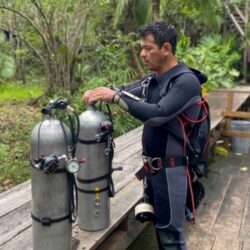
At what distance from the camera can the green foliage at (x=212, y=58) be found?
28.4 ft

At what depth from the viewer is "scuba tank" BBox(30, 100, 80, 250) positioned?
1.93 m

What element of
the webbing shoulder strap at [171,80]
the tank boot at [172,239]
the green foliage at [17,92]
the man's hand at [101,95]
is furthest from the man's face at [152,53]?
the green foliage at [17,92]

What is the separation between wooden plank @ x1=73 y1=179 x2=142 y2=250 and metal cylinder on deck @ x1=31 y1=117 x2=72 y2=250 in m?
0.28

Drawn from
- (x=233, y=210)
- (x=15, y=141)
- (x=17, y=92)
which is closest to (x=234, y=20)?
(x=17, y=92)

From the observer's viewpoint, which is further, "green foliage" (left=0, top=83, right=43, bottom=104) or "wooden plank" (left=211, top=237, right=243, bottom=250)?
"green foliage" (left=0, top=83, right=43, bottom=104)

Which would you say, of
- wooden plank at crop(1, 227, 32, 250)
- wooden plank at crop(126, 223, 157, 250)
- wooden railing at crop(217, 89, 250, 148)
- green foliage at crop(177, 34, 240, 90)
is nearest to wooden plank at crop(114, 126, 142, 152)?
wooden plank at crop(126, 223, 157, 250)

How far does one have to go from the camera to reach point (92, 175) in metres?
2.33

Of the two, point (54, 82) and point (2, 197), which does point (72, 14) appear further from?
point (2, 197)

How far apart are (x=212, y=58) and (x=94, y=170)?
26.4 ft

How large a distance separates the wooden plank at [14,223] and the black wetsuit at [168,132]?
2.78ft

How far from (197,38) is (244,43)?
1.67m

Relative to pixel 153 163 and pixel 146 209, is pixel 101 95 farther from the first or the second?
pixel 146 209

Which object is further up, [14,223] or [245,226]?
[14,223]

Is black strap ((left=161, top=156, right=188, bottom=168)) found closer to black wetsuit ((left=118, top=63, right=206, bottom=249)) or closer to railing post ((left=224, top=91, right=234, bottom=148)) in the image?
black wetsuit ((left=118, top=63, right=206, bottom=249))
